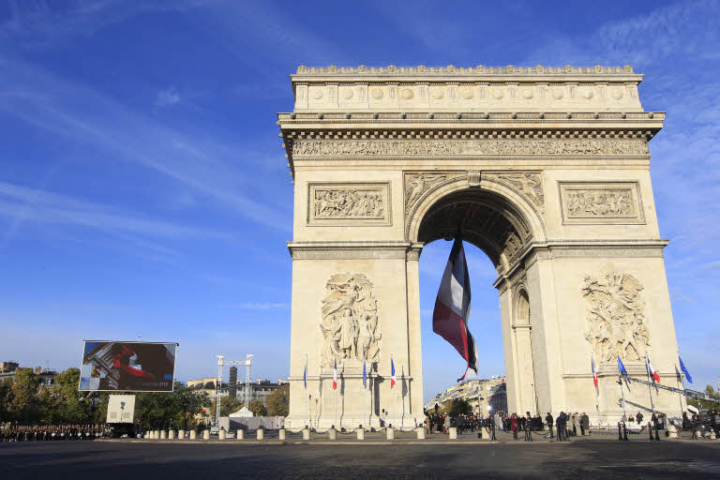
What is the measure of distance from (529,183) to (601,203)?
3101mm

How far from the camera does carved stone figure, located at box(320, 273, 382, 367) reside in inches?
862

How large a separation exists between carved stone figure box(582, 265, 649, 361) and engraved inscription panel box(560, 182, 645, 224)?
7.43ft

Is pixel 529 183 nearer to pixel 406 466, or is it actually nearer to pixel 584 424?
pixel 584 424

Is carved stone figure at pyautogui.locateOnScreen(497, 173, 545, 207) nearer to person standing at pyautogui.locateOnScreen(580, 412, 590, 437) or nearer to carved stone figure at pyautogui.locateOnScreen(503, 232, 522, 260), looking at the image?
carved stone figure at pyautogui.locateOnScreen(503, 232, 522, 260)

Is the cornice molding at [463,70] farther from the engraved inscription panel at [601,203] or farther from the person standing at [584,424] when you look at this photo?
the person standing at [584,424]

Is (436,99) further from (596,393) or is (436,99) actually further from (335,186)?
(596,393)

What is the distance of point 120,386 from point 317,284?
54.7ft

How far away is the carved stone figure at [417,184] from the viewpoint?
956 inches

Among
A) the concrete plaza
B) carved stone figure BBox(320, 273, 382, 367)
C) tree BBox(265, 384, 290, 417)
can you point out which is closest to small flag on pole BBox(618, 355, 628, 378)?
the concrete plaza

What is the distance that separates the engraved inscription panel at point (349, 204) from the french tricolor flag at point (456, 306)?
5705 mm

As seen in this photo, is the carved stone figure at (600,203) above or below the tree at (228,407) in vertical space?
above

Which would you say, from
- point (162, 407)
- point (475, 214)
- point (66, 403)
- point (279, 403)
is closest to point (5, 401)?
point (66, 403)

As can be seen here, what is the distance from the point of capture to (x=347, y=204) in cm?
2409

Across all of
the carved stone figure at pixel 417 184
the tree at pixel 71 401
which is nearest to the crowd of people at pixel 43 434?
the tree at pixel 71 401
